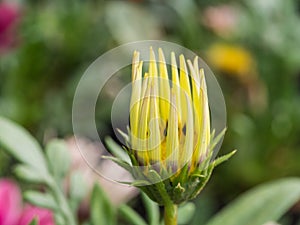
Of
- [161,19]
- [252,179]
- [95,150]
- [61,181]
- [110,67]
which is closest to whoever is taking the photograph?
[61,181]

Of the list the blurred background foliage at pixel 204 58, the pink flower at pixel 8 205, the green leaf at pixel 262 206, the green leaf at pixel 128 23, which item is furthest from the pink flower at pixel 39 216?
the green leaf at pixel 128 23

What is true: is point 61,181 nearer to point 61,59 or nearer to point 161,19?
point 61,59

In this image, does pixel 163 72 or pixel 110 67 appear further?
pixel 110 67

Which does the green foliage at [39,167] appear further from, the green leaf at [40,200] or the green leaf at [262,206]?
the green leaf at [262,206]

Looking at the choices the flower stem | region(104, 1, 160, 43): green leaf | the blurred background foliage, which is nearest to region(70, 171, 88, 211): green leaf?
the flower stem

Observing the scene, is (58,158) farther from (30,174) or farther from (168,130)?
(168,130)

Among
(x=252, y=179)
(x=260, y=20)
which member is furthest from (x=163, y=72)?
(x=260, y=20)

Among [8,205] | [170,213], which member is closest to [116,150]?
[170,213]
